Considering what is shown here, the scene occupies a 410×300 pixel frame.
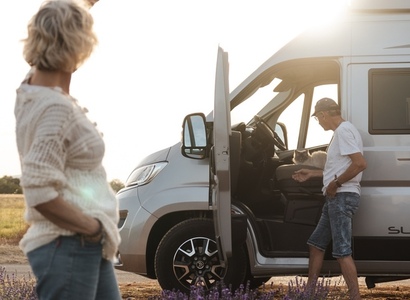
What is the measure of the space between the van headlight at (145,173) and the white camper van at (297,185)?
0.01 metres

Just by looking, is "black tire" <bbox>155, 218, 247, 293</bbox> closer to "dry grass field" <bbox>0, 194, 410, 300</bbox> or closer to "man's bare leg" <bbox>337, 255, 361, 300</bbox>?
"dry grass field" <bbox>0, 194, 410, 300</bbox>

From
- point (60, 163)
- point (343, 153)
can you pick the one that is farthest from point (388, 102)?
point (60, 163)

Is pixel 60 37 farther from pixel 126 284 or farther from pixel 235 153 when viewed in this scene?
pixel 126 284

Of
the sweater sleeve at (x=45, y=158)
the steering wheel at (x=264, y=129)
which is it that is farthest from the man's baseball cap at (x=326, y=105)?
the sweater sleeve at (x=45, y=158)

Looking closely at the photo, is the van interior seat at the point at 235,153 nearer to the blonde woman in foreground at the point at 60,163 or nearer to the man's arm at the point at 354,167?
the man's arm at the point at 354,167

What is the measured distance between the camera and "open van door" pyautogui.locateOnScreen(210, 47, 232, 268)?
7395 mm

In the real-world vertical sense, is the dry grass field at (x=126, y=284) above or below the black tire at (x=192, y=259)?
below

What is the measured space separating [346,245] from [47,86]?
5084 millimetres

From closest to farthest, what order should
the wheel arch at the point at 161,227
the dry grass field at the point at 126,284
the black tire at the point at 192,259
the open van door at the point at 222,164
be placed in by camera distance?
the open van door at the point at 222,164
the black tire at the point at 192,259
the wheel arch at the point at 161,227
the dry grass field at the point at 126,284

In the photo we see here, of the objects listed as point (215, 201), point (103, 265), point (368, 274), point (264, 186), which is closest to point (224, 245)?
point (215, 201)

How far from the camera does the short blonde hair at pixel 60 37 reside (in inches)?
126

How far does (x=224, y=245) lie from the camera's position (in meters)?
7.79

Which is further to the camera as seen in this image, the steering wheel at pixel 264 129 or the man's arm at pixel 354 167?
the steering wheel at pixel 264 129

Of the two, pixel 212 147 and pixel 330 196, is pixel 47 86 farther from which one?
pixel 330 196
